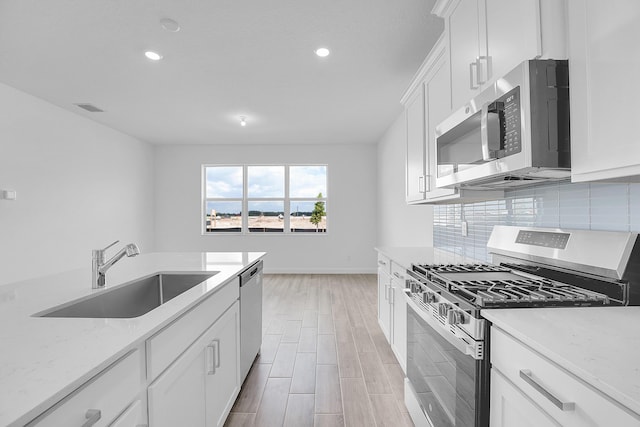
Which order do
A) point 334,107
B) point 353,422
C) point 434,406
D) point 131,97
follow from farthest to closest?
point 334,107, point 131,97, point 353,422, point 434,406

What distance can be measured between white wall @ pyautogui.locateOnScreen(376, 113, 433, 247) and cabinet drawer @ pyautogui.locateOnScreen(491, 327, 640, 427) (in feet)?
8.32

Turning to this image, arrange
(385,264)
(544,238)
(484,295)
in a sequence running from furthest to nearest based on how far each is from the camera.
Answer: (385,264)
(544,238)
(484,295)

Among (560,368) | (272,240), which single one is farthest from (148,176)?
(560,368)

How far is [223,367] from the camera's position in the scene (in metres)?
1.71

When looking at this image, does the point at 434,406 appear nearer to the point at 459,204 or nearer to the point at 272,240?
the point at 459,204

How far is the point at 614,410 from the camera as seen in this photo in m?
0.62

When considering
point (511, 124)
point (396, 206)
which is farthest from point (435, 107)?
point (396, 206)

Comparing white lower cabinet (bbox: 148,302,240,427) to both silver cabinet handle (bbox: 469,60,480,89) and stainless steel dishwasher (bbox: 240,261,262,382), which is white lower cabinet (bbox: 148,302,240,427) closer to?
stainless steel dishwasher (bbox: 240,261,262,382)

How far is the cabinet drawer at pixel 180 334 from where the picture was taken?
0.99m

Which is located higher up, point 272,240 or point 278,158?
point 278,158

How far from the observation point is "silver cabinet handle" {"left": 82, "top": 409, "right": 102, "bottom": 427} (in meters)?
0.69

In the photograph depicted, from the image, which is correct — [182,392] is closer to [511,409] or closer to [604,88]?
[511,409]

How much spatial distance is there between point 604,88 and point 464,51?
2.91 ft

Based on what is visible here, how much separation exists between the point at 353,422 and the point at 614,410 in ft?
5.04
